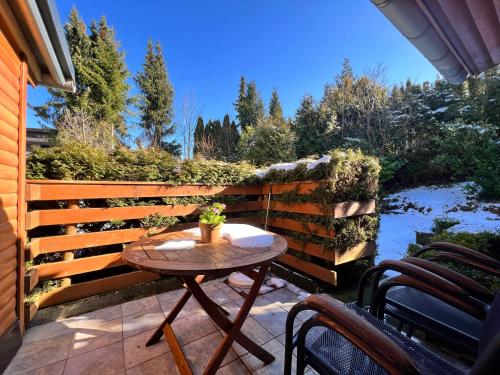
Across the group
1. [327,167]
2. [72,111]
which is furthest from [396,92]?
[72,111]

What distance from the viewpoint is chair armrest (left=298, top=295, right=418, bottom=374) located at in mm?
577

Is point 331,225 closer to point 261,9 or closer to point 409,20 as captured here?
point 409,20

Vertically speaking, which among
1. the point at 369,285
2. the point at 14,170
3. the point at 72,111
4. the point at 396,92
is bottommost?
the point at 369,285

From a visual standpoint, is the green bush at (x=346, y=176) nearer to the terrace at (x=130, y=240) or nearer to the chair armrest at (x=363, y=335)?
the terrace at (x=130, y=240)

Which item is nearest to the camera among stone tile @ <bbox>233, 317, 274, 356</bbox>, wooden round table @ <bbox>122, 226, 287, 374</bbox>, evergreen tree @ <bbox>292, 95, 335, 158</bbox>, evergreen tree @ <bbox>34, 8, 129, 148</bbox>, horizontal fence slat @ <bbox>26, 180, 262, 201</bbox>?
wooden round table @ <bbox>122, 226, 287, 374</bbox>

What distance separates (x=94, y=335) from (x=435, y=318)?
7.32 ft

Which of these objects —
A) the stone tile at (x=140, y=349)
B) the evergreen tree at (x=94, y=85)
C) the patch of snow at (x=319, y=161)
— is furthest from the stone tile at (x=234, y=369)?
the evergreen tree at (x=94, y=85)

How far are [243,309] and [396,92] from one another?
9.51 metres

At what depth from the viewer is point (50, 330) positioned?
1.74m

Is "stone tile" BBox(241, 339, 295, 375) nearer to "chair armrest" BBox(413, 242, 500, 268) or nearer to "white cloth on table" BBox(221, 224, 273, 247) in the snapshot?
"white cloth on table" BBox(221, 224, 273, 247)

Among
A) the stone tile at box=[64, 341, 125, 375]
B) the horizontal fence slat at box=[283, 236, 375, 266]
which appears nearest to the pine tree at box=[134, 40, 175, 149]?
the horizontal fence slat at box=[283, 236, 375, 266]

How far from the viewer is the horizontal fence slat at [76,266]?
189 cm

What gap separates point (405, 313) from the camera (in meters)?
1.13

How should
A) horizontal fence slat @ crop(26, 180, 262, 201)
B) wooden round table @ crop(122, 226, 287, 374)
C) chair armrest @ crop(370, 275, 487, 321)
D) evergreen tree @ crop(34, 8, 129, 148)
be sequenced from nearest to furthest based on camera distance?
chair armrest @ crop(370, 275, 487, 321) < wooden round table @ crop(122, 226, 287, 374) < horizontal fence slat @ crop(26, 180, 262, 201) < evergreen tree @ crop(34, 8, 129, 148)
